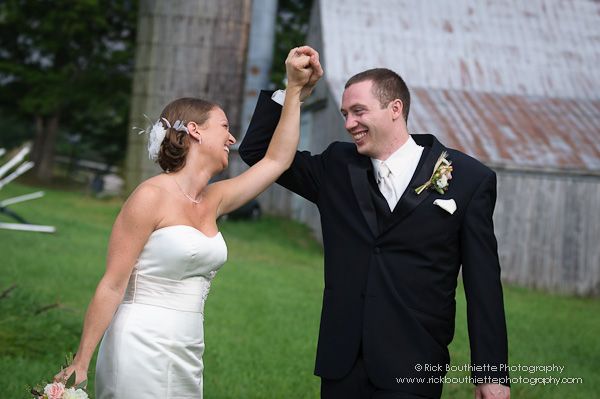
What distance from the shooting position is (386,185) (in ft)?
12.0

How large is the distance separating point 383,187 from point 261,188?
0.63 metres

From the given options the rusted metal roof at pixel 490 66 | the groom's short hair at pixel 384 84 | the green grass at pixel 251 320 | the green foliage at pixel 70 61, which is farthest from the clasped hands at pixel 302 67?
the green foliage at pixel 70 61

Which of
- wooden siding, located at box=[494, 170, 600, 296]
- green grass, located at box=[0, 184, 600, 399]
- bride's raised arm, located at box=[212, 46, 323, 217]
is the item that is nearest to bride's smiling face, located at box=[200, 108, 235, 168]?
bride's raised arm, located at box=[212, 46, 323, 217]

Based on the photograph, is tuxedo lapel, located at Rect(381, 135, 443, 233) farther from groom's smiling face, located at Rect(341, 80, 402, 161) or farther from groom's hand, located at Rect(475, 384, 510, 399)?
groom's hand, located at Rect(475, 384, 510, 399)

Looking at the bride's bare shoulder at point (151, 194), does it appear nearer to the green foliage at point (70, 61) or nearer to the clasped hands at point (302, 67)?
the clasped hands at point (302, 67)

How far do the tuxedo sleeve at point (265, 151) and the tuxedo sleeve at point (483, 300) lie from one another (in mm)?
846

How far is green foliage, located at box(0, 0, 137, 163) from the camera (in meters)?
31.6

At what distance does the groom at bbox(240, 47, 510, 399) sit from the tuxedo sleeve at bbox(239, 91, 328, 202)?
22 centimetres

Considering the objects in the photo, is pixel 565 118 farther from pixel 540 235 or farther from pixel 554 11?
pixel 554 11

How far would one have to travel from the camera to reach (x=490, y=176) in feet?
11.7

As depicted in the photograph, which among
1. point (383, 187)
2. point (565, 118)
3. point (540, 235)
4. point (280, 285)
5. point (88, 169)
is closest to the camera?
point (383, 187)

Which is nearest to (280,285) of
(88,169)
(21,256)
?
(21,256)

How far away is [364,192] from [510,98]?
1406 centimetres

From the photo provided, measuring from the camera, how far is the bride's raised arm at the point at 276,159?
3751 millimetres
